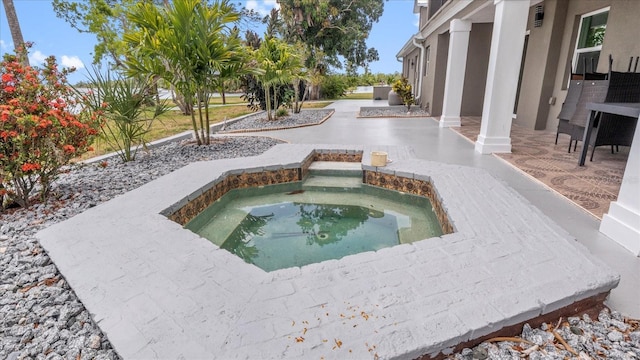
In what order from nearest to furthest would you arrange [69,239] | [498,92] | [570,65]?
[69,239] → [498,92] → [570,65]

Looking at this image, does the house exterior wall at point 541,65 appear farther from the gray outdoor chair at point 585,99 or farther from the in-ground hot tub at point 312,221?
the in-ground hot tub at point 312,221

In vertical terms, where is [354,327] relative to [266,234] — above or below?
above

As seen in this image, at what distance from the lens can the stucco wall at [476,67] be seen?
10008 mm

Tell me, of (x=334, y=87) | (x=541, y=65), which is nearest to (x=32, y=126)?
(x=541, y=65)

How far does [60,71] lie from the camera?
151 inches

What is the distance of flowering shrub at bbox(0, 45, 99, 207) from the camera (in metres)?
3.19

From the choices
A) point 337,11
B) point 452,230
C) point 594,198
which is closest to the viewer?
point 452,230

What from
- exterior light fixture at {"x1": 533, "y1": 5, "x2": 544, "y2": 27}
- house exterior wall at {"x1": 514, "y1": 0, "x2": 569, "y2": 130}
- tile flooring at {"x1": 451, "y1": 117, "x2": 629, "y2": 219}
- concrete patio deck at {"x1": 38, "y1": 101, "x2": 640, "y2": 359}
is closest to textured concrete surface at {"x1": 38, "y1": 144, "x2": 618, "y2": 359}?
concrete patio deck at {"x1": 38, "y1": 101, "x2": 640, "y2": 359}

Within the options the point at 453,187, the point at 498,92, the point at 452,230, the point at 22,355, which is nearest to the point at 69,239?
the point at 22,355

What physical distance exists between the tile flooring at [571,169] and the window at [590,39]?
1.44m

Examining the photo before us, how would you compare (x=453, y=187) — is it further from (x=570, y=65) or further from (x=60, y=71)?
(x=570, y=65)

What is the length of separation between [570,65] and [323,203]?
6134 millimetres

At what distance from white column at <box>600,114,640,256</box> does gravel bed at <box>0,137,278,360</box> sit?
349 cm

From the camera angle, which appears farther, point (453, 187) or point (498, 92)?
point (498, 92)
